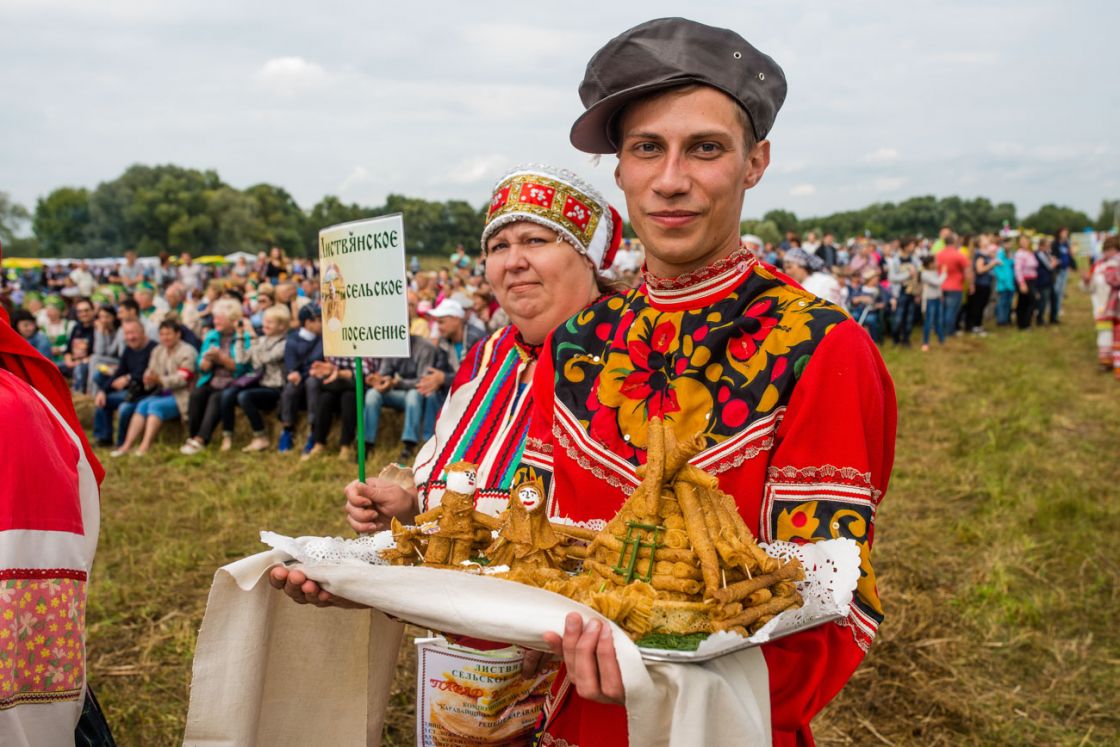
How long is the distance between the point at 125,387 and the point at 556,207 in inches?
401

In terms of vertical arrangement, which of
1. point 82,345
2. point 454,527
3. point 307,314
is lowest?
point 454,527

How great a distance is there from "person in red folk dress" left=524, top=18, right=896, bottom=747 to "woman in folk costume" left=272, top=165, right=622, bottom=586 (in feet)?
2.60

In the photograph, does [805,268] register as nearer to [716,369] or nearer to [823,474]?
[716,369]

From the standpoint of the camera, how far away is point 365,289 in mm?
3201

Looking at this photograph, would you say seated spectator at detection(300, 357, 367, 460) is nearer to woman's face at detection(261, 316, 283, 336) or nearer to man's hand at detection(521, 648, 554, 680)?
woman's face at detection(261, 316, 283, 336)

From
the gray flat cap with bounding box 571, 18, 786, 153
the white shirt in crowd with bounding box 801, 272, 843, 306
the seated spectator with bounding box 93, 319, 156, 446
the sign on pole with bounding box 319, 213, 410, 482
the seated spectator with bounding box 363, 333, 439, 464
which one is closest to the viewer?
the gray flat cap with bounding box 571, 18, 786, 153

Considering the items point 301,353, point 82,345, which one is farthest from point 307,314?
point 82,345

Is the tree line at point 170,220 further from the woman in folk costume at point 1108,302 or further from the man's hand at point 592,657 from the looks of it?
the man's hand at point 592,657

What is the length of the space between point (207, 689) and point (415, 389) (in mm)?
7844

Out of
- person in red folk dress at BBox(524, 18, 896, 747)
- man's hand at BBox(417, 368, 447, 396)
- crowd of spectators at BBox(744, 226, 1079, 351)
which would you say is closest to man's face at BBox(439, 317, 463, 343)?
man's hand at BBox(417, 368, 447, 396)

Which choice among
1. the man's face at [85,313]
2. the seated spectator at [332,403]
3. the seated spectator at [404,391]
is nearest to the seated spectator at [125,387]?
the man's face at [85,313]

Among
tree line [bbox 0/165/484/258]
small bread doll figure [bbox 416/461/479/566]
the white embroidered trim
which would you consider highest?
tree line [bbox 0/165/484/258]

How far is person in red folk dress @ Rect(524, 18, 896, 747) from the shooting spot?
154 centimetres

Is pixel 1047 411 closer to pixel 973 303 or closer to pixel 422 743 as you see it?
pixel 973 303
